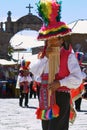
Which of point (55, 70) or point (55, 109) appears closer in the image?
point (55, 109)

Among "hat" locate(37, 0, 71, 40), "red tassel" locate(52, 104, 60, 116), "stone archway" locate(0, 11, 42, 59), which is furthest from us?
"stone archway" locate(0, 11, 42, 59)

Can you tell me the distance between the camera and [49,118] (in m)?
A: 6.37

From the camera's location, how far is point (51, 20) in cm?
659

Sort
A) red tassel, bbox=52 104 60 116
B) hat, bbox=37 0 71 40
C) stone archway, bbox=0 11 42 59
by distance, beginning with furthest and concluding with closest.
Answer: stone archway, bbox=0 11 42 59 < hat, bbox=37 0 71 40 < red tassel, bbox=52 104 60 116

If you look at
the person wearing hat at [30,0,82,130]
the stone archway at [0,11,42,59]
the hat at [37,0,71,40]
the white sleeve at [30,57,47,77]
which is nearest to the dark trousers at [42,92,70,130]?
the person wearing hat at [30,0,82,130]

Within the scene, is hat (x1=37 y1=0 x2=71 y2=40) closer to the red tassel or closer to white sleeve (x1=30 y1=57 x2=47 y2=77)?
white sleeve (x1=30 y1=57 x2=47 y2=77)

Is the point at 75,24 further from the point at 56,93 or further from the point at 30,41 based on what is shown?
the point at 56,93

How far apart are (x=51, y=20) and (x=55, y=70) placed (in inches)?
24.7

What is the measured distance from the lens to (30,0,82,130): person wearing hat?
6.31 m

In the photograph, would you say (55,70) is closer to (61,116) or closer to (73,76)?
(73,76)

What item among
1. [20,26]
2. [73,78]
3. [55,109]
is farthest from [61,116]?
[20,26]

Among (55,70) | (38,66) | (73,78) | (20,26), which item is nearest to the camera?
(73,78)

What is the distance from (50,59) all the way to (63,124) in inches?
31.3

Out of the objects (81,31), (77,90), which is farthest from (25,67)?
(81,31)
